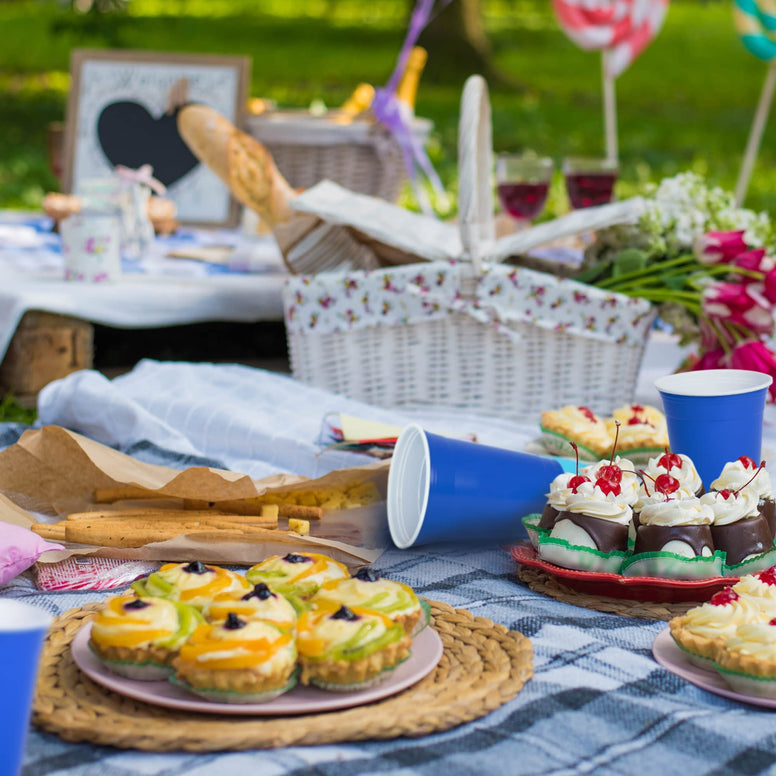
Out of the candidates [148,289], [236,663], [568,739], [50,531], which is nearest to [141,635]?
[236,663]

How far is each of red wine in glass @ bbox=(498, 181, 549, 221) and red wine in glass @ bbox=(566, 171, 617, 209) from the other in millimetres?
131

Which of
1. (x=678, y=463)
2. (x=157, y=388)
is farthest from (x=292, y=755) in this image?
(x=157, y=388)

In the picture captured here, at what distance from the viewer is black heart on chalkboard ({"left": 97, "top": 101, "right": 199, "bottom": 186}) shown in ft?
10.2

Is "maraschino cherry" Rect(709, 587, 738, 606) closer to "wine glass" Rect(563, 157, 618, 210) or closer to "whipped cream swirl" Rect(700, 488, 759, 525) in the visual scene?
"whipped cream swirl" Rect(700, 488, 759, 525)

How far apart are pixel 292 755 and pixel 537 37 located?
12.6 m

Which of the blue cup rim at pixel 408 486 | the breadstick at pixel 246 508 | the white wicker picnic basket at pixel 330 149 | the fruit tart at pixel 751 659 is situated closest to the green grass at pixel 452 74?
the white wicker picnic basket at pixel 330 149

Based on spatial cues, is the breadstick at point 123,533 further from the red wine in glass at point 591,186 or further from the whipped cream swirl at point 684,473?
the red wine in glass at point 591,186

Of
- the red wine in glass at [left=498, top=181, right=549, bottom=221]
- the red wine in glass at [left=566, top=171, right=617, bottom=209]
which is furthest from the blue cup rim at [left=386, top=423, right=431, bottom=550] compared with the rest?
the red wine in glass at [left=566, top=171, right=617, bottom=209]

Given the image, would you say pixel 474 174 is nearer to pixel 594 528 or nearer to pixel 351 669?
pixel 594 528

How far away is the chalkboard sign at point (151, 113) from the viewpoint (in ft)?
10.3

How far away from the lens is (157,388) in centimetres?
205

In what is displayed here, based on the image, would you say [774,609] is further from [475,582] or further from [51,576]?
[51,576]

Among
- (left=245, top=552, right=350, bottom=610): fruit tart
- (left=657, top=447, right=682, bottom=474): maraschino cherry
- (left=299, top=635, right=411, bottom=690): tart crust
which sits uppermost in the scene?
(left=657, top=447, right=682, bottom=474): maraschino cherry

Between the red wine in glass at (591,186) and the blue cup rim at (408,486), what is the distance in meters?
1.22
